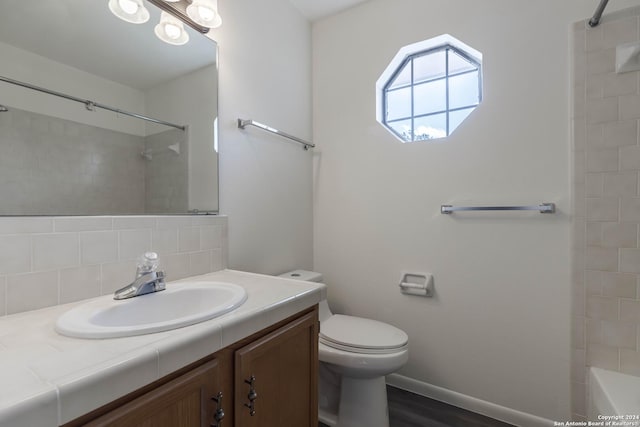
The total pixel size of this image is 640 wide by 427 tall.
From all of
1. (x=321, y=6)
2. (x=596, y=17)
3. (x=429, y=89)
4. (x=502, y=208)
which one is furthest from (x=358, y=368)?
(x=321, y=6)

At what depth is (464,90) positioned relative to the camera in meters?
1.77

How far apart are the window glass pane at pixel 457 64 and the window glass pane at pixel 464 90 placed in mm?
38

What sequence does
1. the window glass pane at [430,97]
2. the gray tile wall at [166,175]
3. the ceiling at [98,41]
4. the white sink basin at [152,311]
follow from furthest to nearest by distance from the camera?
the window glass pane at [430,97] → the gray tile wall at [166,175] → the ceiling at [98,41] → the white sink basin at [152,311]

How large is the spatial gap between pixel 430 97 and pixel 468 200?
28.3 inches

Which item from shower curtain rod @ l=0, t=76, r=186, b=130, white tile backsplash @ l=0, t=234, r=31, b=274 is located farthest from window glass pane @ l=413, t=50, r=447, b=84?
white tile backsplash @ l=0, t=234, r=31, b=274

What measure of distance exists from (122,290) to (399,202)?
Result: 1503 mm

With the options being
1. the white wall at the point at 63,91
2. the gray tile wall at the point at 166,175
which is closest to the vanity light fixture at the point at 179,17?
the white wall at the point at 63,91

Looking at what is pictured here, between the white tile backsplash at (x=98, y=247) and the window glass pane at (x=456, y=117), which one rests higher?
the window glass pane at (x=456, y=117)

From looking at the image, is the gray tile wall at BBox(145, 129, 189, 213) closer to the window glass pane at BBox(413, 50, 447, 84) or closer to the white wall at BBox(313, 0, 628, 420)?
the white wall at BBox(313, 0, 628, 420)

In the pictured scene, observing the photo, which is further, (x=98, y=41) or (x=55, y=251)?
(x=98, y=41)

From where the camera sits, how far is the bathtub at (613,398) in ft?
3.41

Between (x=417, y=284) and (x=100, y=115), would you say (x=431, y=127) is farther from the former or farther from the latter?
(x=100, y=115)

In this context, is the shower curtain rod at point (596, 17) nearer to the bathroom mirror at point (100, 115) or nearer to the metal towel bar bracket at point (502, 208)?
the metal towel bar bracket at point (502, 208)

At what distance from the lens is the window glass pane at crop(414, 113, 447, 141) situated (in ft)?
5.96
